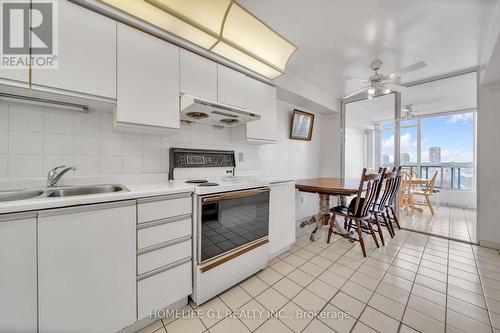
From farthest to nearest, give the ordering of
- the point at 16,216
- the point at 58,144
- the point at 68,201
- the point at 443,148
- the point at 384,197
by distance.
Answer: the point at 443,148 → the point at 384,197 → the point at 58,144 → the point at 68,201 → the point at 16,216

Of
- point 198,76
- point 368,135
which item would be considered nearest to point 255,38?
point 198,76

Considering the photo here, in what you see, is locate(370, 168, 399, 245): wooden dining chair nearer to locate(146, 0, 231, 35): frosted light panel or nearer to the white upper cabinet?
locate(146, 0, 231, 35): frosted light panel

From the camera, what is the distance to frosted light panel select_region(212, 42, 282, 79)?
173cm

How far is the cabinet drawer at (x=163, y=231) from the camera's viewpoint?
1175mm

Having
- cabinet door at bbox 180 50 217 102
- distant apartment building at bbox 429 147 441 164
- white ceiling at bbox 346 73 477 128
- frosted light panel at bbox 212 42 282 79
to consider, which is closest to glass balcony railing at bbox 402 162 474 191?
distant apartment building at bbox 429 147 441 164

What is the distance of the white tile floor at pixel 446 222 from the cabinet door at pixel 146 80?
13.4 feet

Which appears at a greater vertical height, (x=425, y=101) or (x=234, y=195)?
(x=425, y=101)

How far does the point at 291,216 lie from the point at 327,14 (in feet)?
6.87

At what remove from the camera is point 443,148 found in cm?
474

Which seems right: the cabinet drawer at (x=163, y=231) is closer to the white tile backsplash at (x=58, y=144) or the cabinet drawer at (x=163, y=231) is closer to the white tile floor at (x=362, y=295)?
the white tile floor at (x=362, y=295)

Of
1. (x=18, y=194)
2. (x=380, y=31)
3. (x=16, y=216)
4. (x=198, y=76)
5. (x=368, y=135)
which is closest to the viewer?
(x=16, y=216)

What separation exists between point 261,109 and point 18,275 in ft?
7.43

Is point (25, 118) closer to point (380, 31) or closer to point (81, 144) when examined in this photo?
point (81, 144)

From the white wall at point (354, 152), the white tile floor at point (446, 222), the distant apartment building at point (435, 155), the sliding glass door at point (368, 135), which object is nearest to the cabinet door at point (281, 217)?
the sliding glass door at point (368, 135)
